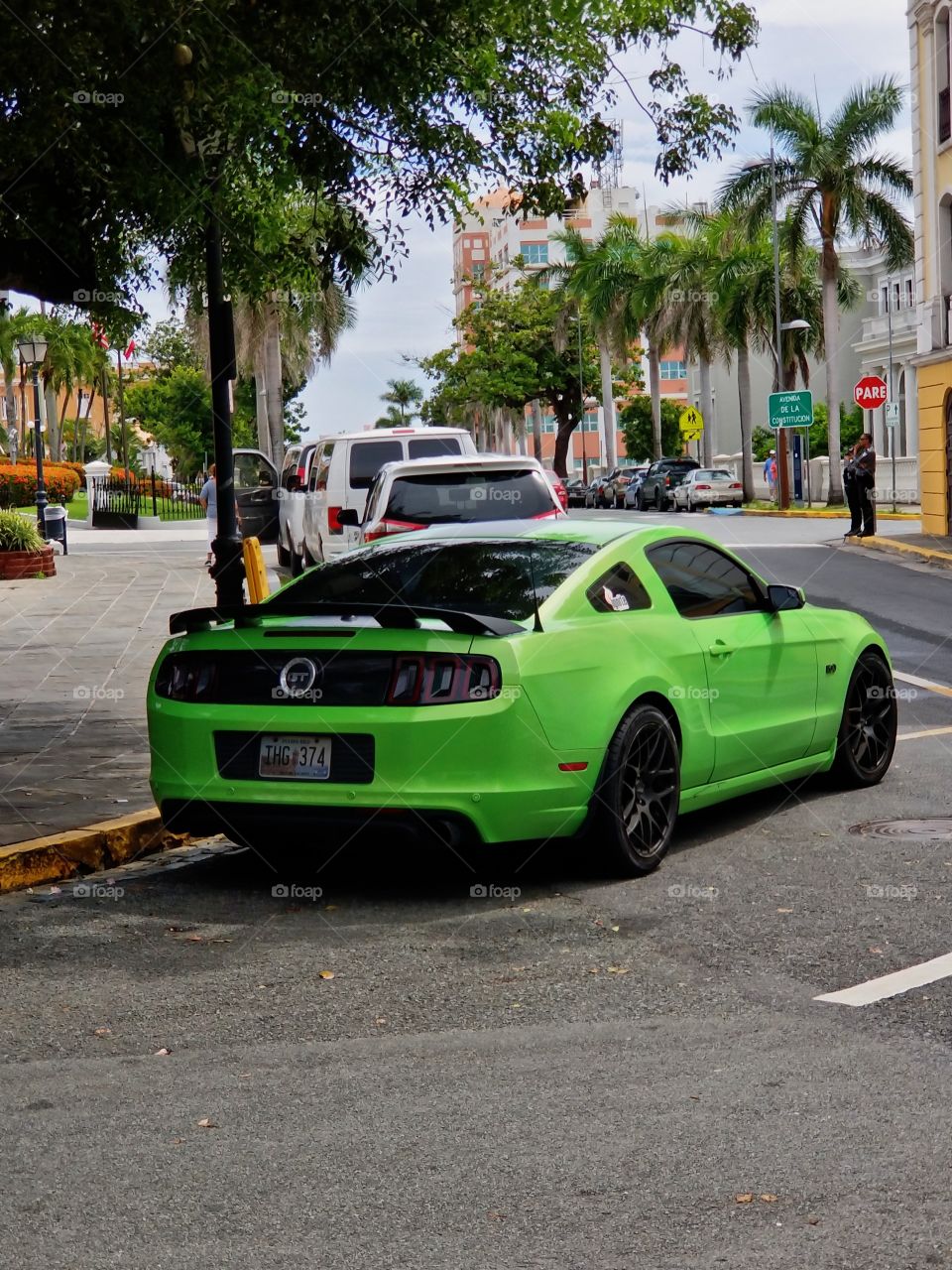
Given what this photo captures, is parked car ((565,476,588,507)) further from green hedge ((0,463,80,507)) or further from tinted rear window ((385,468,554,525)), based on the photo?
tinted rear window ((385,468,554,525))

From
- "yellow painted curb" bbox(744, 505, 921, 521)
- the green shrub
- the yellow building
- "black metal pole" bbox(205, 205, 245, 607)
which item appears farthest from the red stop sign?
"black metal pole" bbox(205, 205, 245, 607)

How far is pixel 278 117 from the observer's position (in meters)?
10.6

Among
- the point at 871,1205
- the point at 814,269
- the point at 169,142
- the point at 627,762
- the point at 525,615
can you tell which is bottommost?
the point at 871,1205

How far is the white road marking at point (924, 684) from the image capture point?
1284 cm

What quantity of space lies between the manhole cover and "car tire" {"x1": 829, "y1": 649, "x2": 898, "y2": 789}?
83 centimetres

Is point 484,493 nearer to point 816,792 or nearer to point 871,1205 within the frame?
point 816,792

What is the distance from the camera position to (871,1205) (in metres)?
3.78

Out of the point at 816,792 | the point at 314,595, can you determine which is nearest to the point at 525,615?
the point at 314,595

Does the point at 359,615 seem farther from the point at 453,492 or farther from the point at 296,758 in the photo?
the point at 453,492

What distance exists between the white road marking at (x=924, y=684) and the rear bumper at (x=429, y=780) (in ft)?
21.1

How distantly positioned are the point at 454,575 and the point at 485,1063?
3.14 meters

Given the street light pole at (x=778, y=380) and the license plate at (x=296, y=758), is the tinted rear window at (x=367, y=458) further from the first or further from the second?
the street light pole at (x=778, y=380)

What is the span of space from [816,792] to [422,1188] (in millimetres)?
5507

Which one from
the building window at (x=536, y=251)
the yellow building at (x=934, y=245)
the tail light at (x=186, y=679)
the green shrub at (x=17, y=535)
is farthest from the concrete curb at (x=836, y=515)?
the building window at (x=536, y=251)
